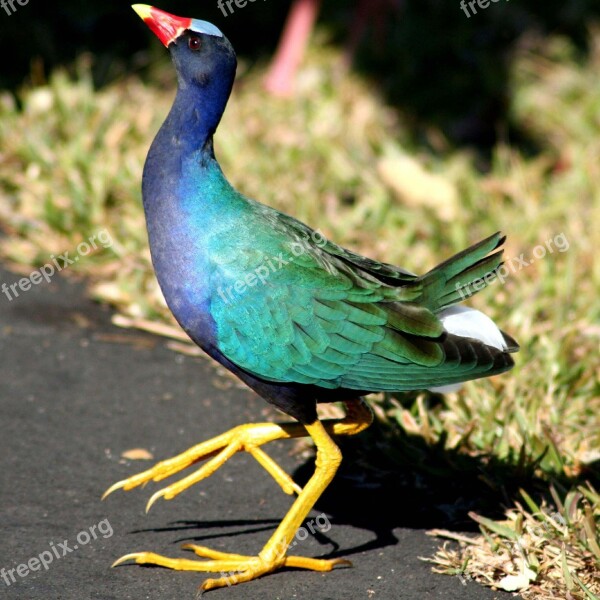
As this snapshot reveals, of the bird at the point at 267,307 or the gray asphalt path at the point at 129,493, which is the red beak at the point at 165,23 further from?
the gray asphalt path at the point at 129,493

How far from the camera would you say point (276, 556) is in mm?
3240

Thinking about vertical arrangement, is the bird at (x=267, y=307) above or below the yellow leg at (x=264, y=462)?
above

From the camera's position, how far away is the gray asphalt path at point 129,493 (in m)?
3.23

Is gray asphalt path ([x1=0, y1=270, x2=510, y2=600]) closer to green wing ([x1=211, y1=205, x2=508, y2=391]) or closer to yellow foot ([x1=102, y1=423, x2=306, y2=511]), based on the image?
yellow foot ([x1=102, y1=423, x2=306, y2=511])

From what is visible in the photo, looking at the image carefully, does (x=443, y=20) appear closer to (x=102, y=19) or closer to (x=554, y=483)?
(x=102, y=19)

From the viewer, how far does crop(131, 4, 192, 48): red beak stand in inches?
131

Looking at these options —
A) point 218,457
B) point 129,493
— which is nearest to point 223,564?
point 218,457

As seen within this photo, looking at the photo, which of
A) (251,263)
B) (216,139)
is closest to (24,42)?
(216,139)

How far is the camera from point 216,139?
6.06 metres

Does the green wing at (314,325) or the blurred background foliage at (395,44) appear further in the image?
the blurred background foliage at (395,44)

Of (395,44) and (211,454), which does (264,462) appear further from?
(395,44)

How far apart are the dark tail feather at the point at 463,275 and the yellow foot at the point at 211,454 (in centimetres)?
64

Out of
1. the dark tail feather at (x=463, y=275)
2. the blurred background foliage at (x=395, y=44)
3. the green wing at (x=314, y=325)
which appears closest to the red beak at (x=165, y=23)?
the green wing at (x=314, y=325)

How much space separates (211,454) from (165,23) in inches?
57.7
